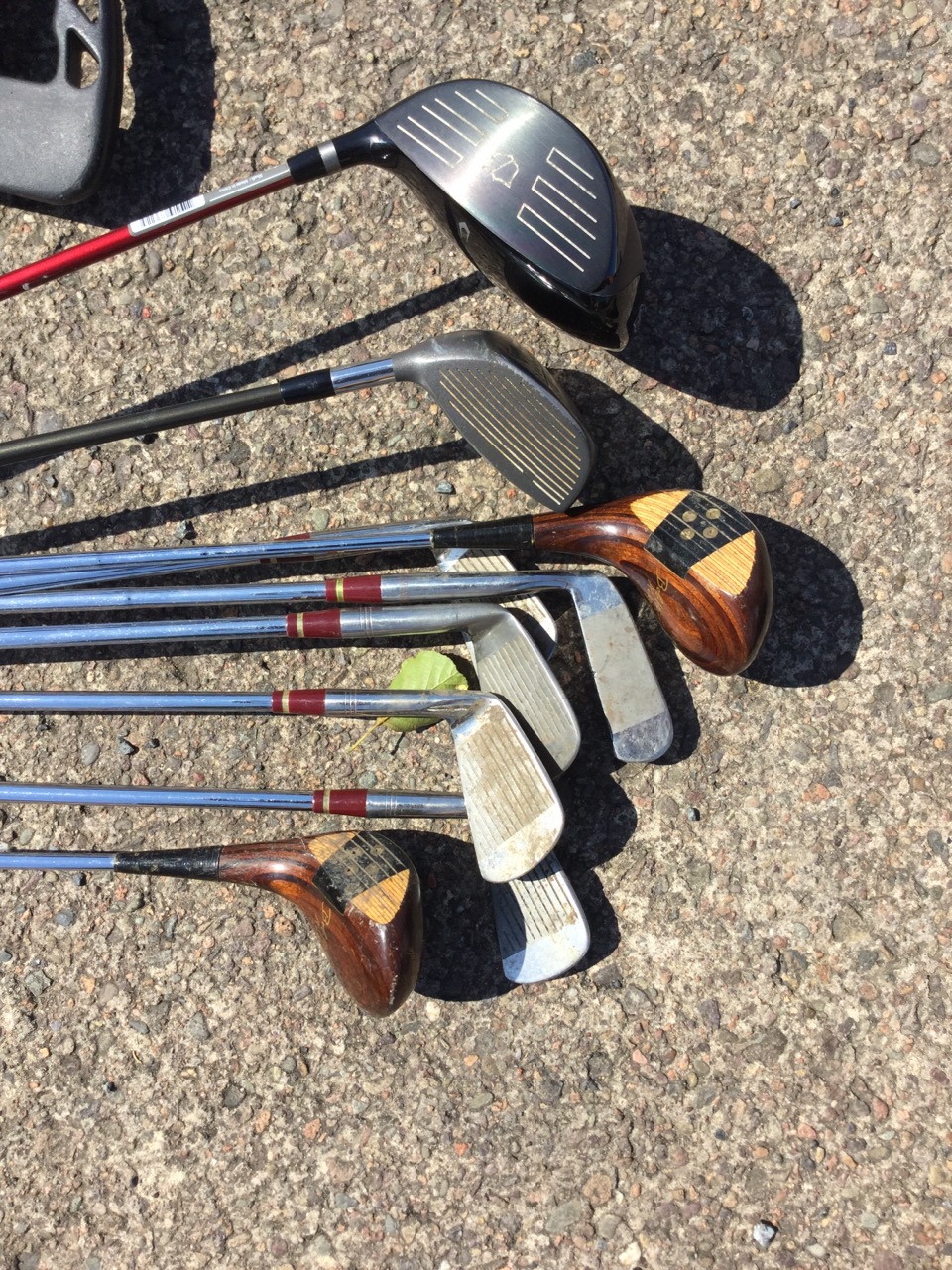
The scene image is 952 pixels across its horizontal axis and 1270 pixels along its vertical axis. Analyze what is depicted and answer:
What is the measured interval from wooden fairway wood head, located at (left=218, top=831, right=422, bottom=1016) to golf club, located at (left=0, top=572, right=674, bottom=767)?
479 millimetres

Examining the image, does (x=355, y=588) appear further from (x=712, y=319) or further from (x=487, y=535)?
(x=712, y=319)

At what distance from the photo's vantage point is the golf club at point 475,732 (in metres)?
2.25

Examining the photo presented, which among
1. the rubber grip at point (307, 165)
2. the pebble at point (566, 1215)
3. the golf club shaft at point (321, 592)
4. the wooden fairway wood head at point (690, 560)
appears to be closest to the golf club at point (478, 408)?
the wooden fairway wood head at point (690, 560)

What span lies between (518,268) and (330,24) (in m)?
1.13

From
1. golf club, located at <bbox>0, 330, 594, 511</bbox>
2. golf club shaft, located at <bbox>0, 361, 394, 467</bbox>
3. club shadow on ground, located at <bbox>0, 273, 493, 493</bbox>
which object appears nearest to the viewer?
golf club, located at <bbox>0, 330, 594, 511</bbox>

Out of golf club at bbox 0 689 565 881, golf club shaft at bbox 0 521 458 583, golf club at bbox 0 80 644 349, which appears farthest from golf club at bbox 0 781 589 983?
golf club at bbox 0 80 644 349

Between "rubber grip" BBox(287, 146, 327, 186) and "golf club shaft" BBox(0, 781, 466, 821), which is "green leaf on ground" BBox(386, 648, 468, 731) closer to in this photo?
"golf club shaft" BBox(0, 781, 466, 821)

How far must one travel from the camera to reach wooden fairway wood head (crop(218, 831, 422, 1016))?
85.4 inches

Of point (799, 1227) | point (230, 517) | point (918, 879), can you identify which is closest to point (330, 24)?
point (230, 517)

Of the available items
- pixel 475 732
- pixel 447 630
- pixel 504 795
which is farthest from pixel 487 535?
pixel 504 795

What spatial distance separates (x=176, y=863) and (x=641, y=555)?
133cm

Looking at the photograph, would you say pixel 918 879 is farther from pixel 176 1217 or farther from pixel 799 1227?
pixel 176 1217

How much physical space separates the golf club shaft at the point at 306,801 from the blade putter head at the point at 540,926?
0.24 meters

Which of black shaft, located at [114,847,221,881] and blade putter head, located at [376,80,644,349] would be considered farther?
black shaft, located at [114,847,221,881]
